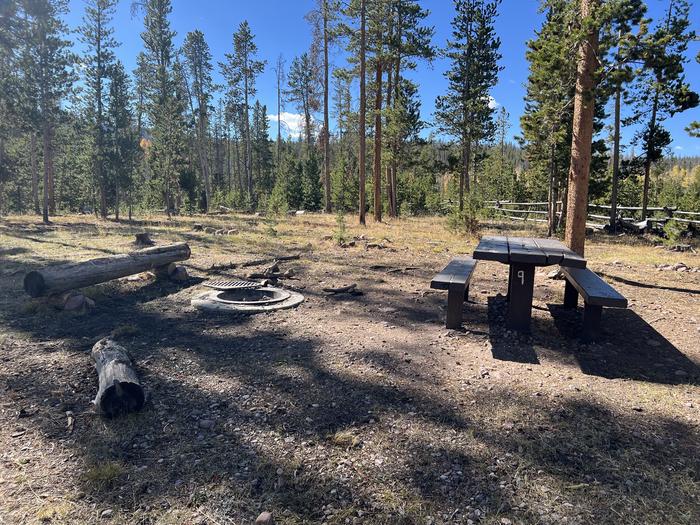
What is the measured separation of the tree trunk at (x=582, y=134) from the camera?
7.26m

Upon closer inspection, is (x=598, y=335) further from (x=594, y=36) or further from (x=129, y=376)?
(x=594, y=36)

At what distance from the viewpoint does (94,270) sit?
6617 mm

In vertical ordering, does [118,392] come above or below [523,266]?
below

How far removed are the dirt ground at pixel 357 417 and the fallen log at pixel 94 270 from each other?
1.10ft

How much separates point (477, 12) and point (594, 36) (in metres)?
16.8

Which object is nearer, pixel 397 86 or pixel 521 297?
pixel 521 297

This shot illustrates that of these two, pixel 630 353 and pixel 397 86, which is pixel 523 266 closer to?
pixel 630 353

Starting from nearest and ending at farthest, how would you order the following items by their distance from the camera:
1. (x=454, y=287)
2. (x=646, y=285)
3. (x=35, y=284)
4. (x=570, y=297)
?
1. (x=454, y=287)
2. (x=35, y=284)
3. (x=570, y=297)
4. (x=646, y=285)

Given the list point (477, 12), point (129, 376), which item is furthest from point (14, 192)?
point (129, 376)

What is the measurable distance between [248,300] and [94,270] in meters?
2.41

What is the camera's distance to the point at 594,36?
7211 millimetres

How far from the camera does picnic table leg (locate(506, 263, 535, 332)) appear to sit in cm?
493

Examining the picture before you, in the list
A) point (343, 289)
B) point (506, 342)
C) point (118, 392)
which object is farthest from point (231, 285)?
point (506, 342)

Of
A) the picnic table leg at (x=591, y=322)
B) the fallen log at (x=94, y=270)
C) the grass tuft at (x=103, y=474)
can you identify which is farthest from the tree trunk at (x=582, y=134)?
the grass tuft at (x=103, y=474)
